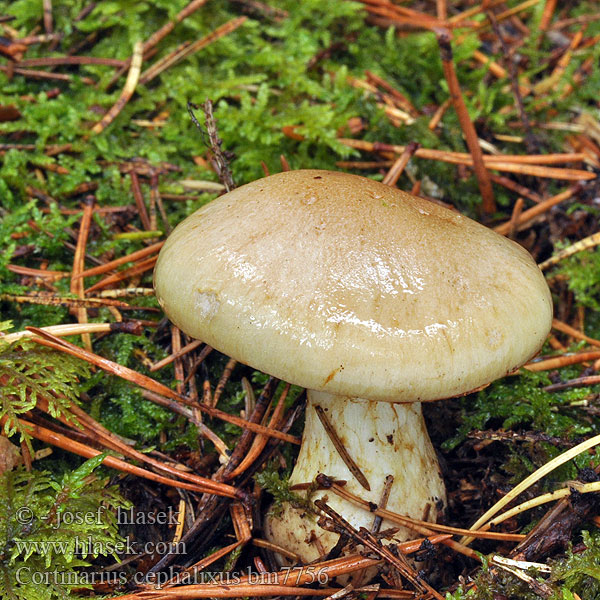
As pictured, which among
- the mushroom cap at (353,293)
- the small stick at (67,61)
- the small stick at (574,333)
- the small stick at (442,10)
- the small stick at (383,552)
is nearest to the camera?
the mushroom cap at (353,293)

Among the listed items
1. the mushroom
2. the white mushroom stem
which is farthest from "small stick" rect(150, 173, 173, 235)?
the white mushroom stem

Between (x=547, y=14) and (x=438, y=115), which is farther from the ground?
(x=547, y=14)

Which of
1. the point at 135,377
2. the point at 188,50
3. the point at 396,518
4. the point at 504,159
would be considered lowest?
the point at 396,518

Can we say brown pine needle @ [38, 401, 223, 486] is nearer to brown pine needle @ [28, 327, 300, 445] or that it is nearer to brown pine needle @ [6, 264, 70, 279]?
brown pine needle @ [28, 327, 300, 445]

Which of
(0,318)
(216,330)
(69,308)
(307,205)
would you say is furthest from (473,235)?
(0,318)

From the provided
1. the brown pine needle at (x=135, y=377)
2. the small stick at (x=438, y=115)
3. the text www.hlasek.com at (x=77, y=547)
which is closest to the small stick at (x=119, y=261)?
the brown pine needle at (x=135, y=377)

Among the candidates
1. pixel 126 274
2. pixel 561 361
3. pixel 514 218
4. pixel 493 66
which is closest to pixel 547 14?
pixel 493 66

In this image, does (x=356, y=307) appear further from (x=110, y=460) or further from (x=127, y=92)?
(x=127, y=92)

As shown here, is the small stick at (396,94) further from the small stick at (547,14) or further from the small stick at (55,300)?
the small stick at (55,300)
